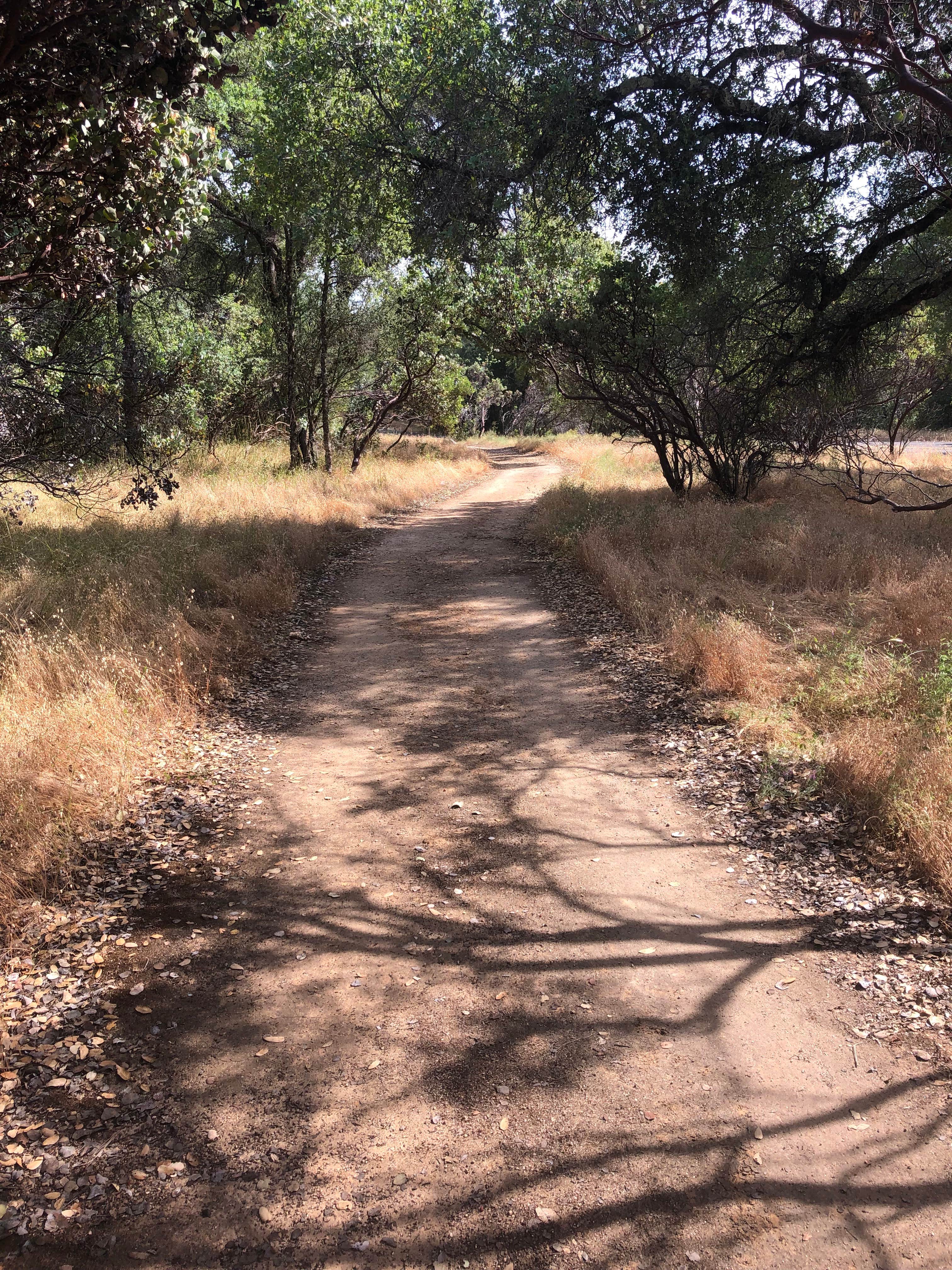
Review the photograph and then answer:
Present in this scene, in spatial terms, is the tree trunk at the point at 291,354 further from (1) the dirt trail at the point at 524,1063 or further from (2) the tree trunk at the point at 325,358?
(1) the dirt trail at the point at 524,1063

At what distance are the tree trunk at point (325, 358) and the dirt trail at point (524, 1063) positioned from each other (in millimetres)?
15395

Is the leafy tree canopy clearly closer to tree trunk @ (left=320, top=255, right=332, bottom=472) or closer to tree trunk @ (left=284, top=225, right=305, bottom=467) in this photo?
tree trunk @ (left=284, top=225, right=305, bottom=467)

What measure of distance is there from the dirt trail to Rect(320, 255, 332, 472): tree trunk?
606 inches

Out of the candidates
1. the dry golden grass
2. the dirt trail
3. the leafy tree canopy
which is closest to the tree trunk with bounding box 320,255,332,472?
the dry golden grass

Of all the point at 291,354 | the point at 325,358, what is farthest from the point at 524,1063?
the point at 325,358

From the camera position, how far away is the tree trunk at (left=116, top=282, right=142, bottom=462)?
22.9 ft

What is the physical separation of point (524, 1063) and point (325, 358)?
61.0ft

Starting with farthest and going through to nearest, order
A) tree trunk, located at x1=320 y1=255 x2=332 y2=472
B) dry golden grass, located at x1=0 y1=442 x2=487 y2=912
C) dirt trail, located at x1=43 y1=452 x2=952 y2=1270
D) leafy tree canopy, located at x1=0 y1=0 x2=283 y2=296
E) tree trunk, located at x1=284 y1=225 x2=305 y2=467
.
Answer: tree trunk, located at x1=320 y1=255 x2=332 y2=472
tree trunk, located at x1=284 y1=225 x2=305 y2=467
dry golden grass, located at x1=0 y1=442 x2=487 y2=912
leafy tree canopy, located at x1=0 y1=0 x2=283 y2=296
dirt trail, located at x1=43 y1=452 x2=952 y2=1270

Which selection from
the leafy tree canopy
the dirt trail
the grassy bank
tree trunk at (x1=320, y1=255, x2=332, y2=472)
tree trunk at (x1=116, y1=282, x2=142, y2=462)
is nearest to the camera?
the dirt trail

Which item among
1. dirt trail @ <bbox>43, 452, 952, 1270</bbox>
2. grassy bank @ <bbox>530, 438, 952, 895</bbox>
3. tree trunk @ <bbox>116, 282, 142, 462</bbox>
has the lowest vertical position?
dirt trail @ <bbox>43, 452, 952, 1270</bbox>

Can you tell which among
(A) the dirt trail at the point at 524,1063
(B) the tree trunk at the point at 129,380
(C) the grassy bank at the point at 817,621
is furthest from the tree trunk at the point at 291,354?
(A) the dirt trail at the point at 524,1063

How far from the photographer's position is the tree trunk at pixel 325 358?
59.0 feet

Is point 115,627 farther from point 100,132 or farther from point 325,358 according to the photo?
point 325,358

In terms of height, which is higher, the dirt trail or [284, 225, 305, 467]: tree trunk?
[284, 225, 305, 467]: tree trunk
